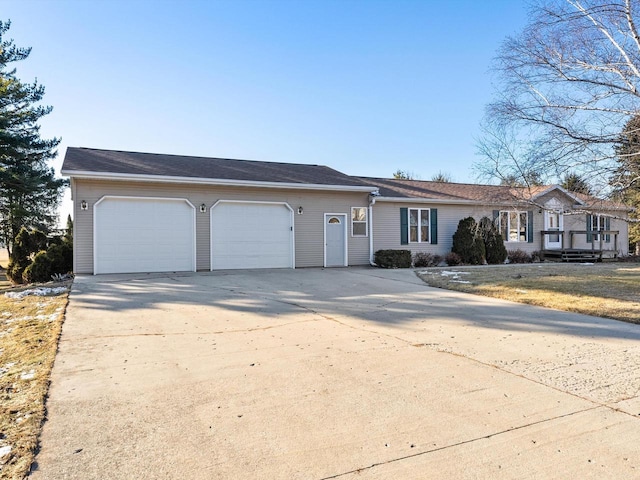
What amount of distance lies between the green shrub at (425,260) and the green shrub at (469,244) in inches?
41.1

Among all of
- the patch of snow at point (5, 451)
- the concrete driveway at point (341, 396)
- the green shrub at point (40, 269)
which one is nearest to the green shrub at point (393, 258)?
the concrete driveway at point (341, 396)

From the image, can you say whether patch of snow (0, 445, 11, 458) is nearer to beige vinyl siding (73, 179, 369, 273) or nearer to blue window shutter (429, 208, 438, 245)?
beige vinyl siding (73, 179, 369, 273)

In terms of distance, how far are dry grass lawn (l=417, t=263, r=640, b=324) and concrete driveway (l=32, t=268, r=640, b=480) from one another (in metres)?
0.90

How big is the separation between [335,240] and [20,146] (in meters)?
14.8

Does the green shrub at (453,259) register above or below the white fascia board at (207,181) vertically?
below

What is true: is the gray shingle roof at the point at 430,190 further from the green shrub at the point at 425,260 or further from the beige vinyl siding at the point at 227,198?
the green shrub at the point at 425,260

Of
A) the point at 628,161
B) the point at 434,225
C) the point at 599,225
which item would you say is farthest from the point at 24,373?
the point at 599,225

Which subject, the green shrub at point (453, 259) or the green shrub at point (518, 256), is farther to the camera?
the green shrub at point (518, 256)

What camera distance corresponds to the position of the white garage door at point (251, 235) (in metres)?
13.9

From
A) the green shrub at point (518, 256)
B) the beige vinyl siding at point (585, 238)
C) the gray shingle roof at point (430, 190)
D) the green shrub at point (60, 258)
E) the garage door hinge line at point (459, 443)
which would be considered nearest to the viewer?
the garage door hinge line at point (459, 443)

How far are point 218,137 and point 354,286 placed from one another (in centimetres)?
1098

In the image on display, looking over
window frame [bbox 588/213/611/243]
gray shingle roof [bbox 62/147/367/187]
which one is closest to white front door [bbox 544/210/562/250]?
window frame [bbox 588/213/611/243]

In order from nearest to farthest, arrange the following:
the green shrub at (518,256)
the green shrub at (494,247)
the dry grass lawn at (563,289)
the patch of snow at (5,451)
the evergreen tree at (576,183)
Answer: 1. the patch of snow at (5,451)
2. the dry grass lawn at (563,289)
3. the evergreen tree at (576,183)
4. the green shrub at (494,247)
5. the green shrub at (518,256)

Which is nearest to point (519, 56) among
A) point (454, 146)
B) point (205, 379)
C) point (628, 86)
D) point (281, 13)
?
point (628, 86)
